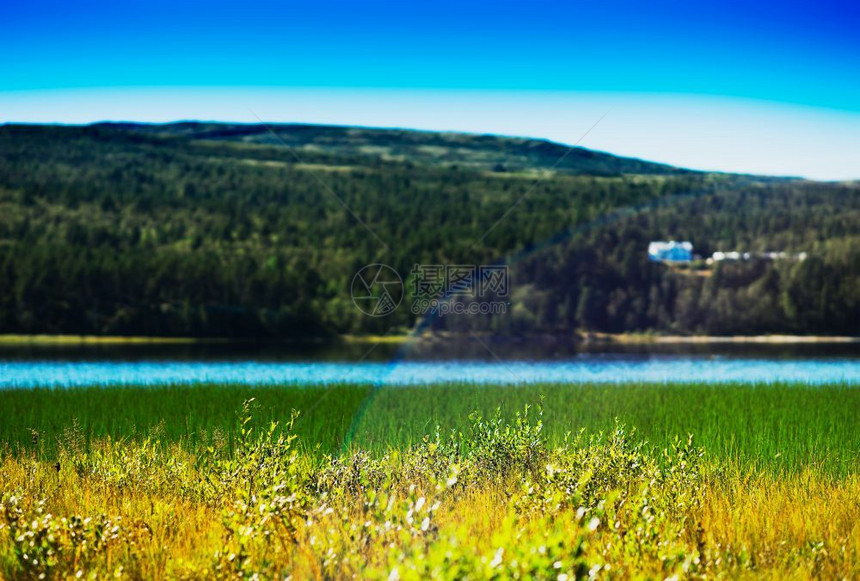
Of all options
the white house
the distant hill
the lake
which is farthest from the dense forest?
the lake

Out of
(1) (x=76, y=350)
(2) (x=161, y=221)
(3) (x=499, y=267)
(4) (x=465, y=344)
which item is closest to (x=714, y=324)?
(3) (x=499, y=267)

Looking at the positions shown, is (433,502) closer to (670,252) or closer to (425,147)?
(670,252)

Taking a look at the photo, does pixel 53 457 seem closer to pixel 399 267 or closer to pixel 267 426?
pixel 267 426

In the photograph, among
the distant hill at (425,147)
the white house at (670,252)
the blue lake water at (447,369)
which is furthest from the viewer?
the distant hill at (425,147)

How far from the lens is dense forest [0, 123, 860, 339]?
7456 centimetres

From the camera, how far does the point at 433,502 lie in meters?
8.72

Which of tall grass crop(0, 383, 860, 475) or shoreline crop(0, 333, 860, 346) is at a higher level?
tall grass crop(0, 383, 860, 475)

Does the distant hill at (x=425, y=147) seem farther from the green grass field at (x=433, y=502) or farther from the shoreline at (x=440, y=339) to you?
the green grass field at (x=433, y=502)

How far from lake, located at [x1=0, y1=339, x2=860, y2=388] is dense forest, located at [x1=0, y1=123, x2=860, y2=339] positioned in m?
13.1

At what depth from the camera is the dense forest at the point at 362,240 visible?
74562 mm

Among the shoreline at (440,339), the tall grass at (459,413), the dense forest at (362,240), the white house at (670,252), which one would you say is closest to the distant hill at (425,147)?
the dense forest at (362,240)

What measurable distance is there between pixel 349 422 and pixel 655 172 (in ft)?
488

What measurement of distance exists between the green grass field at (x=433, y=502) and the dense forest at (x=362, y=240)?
37.6 meters

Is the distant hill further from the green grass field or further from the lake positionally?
the green grass field
